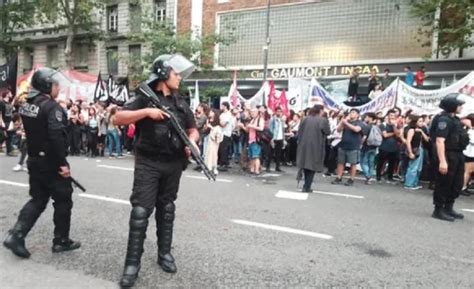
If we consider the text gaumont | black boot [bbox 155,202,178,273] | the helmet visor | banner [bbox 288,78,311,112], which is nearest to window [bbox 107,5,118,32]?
the text gaumont

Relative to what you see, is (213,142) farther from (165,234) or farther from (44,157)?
(165,234)

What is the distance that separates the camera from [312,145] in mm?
8711

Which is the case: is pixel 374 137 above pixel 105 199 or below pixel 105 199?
above

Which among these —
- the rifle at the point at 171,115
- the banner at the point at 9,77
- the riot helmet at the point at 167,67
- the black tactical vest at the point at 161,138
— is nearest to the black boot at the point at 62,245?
the black tactical vest at the point at 161,138

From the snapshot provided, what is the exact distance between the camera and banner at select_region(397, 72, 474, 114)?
11541mm

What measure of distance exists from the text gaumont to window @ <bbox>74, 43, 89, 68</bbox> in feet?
50.7

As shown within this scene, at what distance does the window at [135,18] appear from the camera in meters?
24.4

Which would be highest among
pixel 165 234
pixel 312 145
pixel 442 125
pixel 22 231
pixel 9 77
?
pixel 9 77

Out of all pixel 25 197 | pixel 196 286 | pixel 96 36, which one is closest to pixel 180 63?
pixel 196 286

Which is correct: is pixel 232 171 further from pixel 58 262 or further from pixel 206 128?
pixel 58 262

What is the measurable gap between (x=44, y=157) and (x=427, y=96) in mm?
10833

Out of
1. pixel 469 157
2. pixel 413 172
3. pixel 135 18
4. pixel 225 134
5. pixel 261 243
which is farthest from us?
pixel 135 18

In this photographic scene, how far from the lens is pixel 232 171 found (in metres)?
11.8

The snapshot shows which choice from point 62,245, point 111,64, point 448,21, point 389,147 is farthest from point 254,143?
point 111,64
